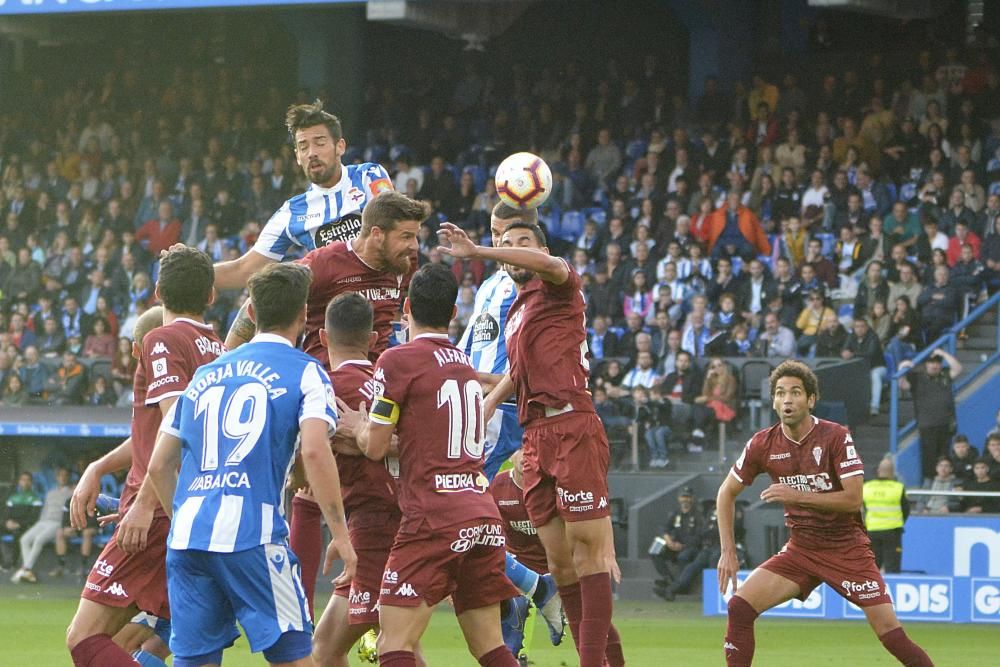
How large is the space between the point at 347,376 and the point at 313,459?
45.3 inches

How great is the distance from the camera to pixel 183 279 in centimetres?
709

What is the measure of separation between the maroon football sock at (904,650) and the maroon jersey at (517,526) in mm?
2030

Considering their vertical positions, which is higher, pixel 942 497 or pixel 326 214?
pixel 326 214

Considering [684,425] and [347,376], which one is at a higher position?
[347,376]

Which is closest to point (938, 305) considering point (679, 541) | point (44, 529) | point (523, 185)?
point (679, 541)

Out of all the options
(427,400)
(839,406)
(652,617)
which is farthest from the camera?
(839,406)

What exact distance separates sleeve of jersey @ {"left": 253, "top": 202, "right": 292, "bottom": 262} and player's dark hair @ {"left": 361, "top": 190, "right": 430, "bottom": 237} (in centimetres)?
122

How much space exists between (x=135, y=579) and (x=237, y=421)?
1291mm

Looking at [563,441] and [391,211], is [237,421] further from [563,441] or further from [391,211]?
[563,441]

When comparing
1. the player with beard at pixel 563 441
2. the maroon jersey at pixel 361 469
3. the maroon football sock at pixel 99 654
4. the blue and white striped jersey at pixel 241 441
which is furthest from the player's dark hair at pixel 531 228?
the maroon football sock at pixel 99 654

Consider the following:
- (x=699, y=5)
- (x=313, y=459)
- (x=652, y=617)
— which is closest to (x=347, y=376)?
(x=313, y=459)

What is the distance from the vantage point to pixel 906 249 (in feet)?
64.4

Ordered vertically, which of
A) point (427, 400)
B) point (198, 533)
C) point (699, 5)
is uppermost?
point (699, 5)

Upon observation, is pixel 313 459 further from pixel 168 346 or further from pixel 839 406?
pixel 839 406
